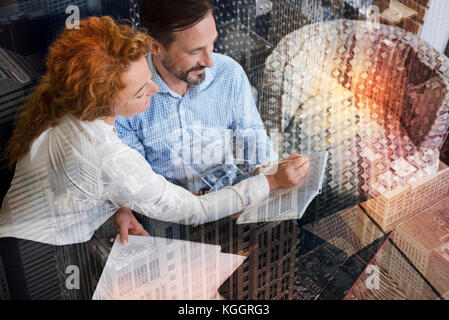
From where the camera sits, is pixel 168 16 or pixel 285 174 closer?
pixel 168 16

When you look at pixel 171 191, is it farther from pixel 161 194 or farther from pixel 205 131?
pixel 205 131

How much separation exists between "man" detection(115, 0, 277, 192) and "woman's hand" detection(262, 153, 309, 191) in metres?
0.03

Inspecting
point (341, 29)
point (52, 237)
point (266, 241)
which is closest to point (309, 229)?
point (266, 241)

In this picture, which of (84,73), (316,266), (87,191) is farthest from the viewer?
(316,266)

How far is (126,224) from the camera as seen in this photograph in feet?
3.97

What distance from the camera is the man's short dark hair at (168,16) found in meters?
1.10

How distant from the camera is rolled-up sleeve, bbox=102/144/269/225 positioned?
115 cm

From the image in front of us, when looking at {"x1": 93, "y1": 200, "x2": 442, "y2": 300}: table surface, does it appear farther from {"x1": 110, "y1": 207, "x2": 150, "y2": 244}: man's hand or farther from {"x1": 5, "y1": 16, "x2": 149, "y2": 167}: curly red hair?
{"x1": 5, "y1": 16, "x2": 149, "y2": 167}: curly red hair

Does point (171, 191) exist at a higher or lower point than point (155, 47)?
lower

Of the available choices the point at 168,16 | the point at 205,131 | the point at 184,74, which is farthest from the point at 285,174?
the point at 168,16

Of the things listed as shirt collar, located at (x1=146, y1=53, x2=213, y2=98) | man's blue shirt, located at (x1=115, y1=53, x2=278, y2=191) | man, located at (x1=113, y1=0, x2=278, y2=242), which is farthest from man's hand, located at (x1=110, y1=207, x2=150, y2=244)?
shirt collar, located at (x1=146, y1=53, x2=213, y2=98)

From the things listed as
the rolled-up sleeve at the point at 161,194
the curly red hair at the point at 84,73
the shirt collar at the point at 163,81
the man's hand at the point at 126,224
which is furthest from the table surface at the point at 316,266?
the curly red hair at the point at 84,73

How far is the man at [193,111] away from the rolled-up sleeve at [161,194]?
20 mm

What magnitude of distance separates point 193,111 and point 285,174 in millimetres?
241
